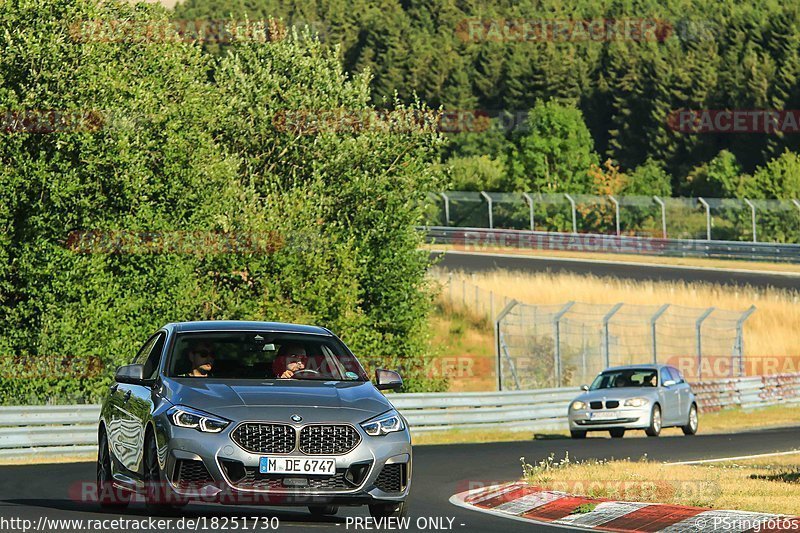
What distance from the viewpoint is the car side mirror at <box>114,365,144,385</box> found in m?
11.3

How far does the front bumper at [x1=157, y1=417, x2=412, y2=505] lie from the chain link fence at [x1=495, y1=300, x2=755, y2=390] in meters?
24.4

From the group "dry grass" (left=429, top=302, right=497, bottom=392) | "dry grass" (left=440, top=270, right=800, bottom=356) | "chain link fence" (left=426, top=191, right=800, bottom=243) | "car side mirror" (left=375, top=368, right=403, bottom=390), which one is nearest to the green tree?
"chain link fence" (left=426, top=191, right=800, bottom=243)

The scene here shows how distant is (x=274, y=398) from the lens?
1061 cm

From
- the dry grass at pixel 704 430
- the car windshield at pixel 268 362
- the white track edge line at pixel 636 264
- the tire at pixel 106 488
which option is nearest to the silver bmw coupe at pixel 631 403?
the dry grass at pixel 704 430

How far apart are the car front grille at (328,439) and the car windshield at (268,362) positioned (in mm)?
1253

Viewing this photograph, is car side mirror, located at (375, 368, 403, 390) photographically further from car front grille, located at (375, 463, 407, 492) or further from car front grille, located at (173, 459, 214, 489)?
car front grille, located at (173, 459, 214, 489)

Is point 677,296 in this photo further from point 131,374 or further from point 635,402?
point 131,374

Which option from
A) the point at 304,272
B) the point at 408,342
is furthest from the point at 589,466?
the point at 408,342

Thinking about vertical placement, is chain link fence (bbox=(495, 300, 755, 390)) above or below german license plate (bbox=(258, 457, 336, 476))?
below

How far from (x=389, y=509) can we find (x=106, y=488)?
9.88 ft

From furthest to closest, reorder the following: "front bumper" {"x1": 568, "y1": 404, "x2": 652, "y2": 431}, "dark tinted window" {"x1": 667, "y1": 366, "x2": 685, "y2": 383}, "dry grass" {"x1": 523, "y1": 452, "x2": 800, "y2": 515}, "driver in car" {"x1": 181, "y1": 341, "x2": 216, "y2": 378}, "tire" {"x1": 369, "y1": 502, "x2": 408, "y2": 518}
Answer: "dark tinted window" {"x1": 667, "y1": 366, "x2": 685, "y2": 383}
"front bumper" {"x1": 568, "y1": 404, "x2": 652, "y2": 431}
"dry grass" {"x1": 523, "y1": 452, "x2": 800, "y2": 515}
"driver in car" {"x1": 181, "y1": 341, "x2": 216, "y2": 378}
"tire" {"x1": 369, "y1": 502, "x2": 408, "y2": 518}

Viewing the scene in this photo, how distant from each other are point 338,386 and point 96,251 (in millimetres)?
18965

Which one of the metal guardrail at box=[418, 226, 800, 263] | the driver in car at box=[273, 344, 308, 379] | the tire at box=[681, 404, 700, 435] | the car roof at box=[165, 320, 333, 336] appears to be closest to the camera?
the driver in car at box=[273, 344, 308, 379]

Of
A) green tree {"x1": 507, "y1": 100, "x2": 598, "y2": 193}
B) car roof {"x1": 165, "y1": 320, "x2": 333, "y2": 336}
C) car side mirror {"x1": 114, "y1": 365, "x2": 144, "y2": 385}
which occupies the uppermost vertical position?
green tree {"x1": 507, "y1": 100, "x2": 598, "y2": 193}
